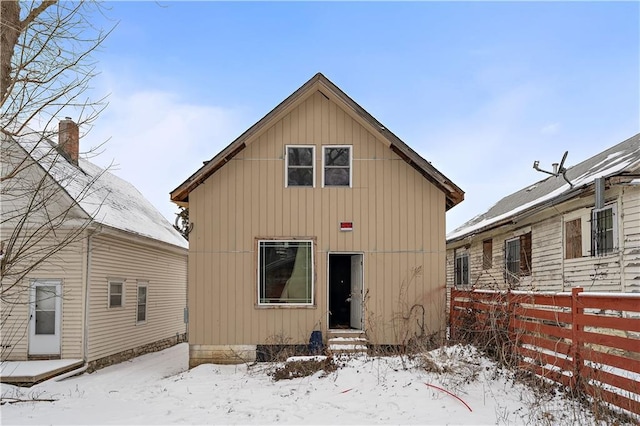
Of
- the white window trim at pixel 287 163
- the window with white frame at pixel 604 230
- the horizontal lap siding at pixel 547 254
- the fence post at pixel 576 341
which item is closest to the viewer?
the fence post at pixel 576 341

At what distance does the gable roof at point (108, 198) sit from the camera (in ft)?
42.8

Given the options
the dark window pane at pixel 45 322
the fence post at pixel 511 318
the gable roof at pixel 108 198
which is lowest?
the dark window pane at pixel 45 322

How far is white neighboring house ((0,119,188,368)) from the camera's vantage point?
12.1 m

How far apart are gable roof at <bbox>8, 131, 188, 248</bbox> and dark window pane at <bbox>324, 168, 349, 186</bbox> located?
5011 millimetres

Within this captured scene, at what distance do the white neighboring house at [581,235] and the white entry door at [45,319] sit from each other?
9539 millimetres

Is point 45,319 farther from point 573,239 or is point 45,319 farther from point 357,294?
point 573,239

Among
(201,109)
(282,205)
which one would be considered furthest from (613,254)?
(201,109)

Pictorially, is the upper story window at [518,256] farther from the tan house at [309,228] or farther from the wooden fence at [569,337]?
the wooden fence at [569,337]

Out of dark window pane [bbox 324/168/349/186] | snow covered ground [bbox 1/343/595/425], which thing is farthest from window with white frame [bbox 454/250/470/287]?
snow covered ground [bbox 1/343/595/425]

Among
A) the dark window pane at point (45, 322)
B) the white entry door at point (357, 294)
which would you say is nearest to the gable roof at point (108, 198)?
the dark window pane at point (45, 322)

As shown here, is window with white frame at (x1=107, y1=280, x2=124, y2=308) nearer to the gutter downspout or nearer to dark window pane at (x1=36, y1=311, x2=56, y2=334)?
the gutter downspout

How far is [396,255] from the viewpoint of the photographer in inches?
468

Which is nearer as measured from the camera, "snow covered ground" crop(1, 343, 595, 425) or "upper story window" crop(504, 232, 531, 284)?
"snow covered ground" crop(1, 343, 595, 425)

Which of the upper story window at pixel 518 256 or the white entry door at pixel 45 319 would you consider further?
the upper story window at pixel 518 256
